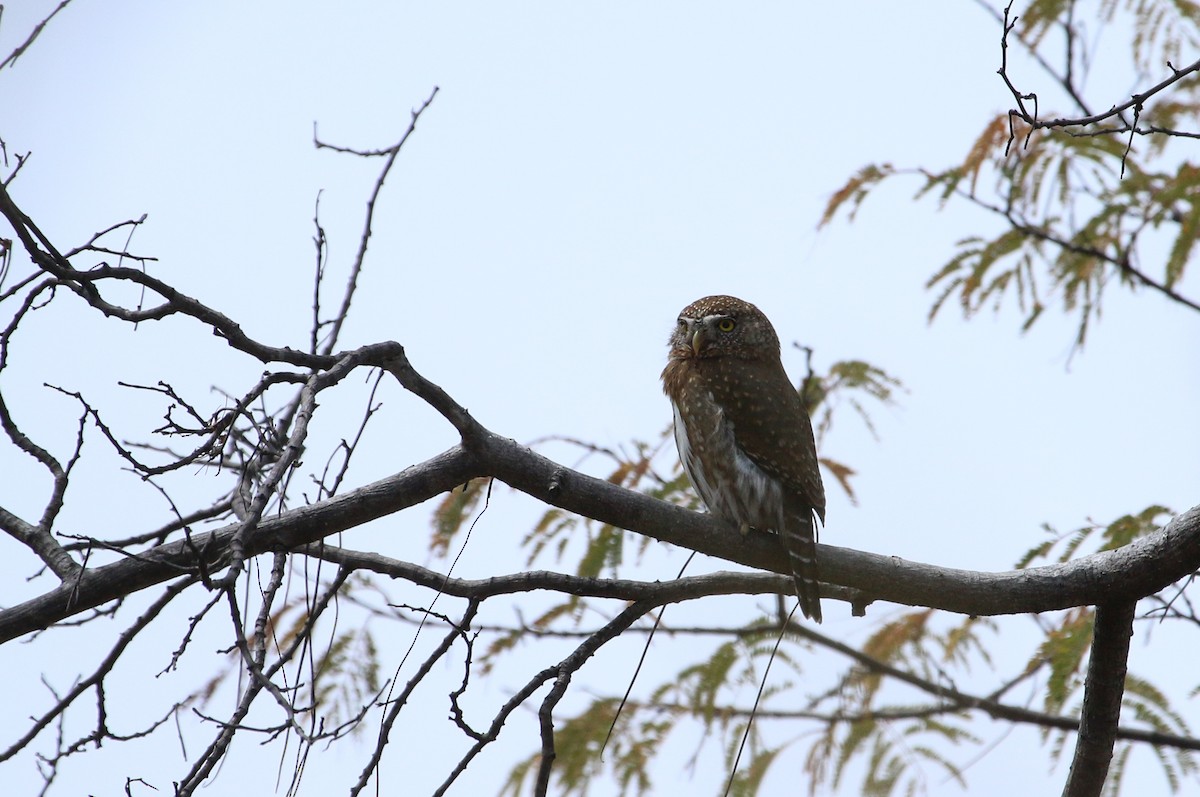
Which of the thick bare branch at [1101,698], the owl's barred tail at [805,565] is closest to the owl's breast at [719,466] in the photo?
the owl's barred tail at [805,565]

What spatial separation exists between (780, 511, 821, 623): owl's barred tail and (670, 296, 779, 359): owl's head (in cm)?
131

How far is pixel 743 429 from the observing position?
15.7 ft

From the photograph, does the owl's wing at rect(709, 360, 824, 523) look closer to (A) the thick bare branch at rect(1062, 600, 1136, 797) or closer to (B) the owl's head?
(B) the owl's head

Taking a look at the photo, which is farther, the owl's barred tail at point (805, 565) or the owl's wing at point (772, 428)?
the owl's wing at point (772, 428)

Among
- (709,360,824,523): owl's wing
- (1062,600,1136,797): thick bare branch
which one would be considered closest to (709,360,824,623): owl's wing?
(709,360,824,523): owl's wing

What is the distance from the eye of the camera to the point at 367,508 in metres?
2.95

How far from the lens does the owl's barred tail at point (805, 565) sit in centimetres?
377

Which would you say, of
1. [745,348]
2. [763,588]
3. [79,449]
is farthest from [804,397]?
[79,449]

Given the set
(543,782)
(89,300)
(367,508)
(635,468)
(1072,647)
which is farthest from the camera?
(635,468)

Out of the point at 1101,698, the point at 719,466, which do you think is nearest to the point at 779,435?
the point at 719,466

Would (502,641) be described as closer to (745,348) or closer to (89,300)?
(745,348)

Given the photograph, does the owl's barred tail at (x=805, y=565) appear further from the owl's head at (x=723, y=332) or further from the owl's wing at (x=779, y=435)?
the owl's head at (x=723, y=332)

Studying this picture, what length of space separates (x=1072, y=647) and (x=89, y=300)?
3.91m

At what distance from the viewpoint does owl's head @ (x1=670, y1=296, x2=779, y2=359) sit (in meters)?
5.34
